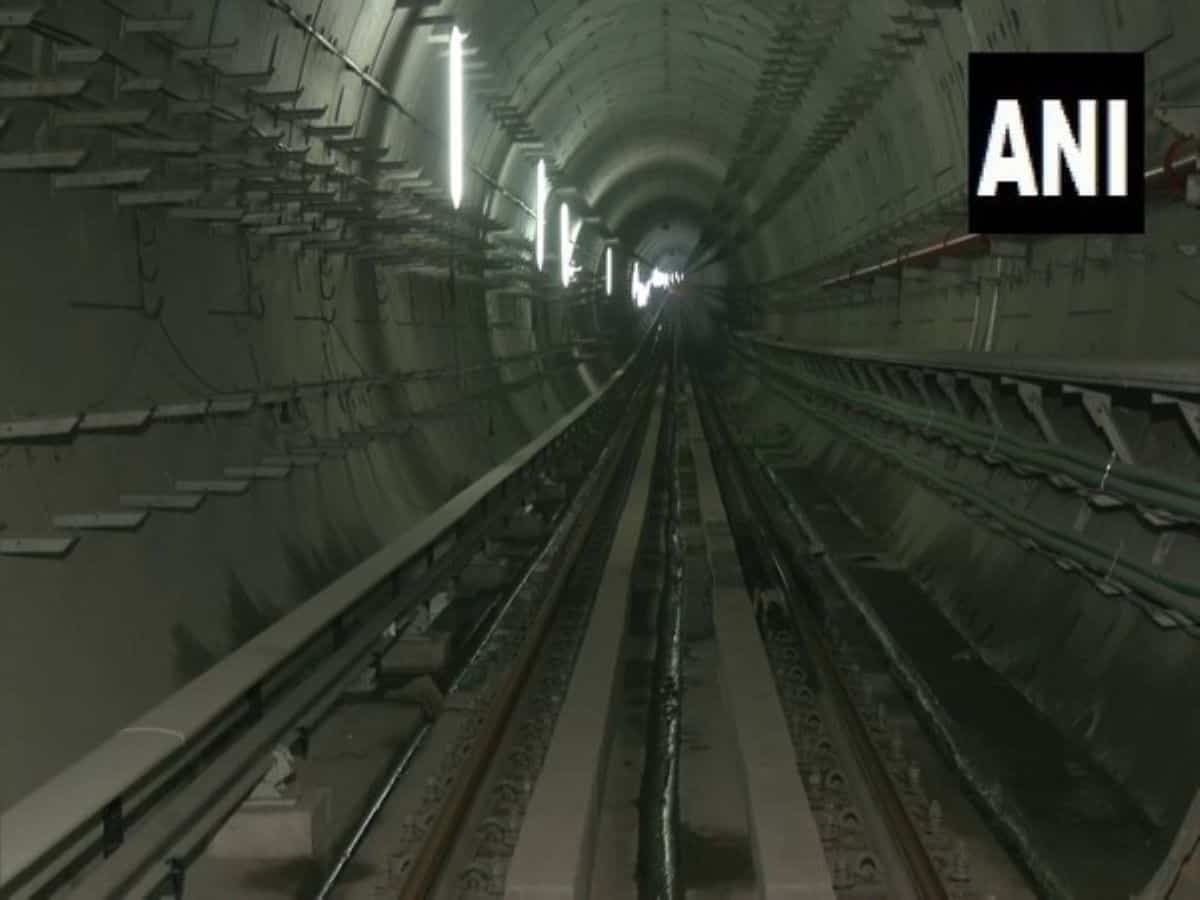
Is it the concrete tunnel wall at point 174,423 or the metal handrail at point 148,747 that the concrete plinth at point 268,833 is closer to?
the metal handrail at point 148,747

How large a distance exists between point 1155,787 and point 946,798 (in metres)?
0.84

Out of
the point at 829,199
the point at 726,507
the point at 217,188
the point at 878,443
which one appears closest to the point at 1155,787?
the point at 217,188

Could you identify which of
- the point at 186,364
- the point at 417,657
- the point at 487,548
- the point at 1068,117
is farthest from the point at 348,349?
the point at 1068,117

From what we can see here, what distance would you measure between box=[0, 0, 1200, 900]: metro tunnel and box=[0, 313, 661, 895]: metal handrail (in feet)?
0.08

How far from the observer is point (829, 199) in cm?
2127

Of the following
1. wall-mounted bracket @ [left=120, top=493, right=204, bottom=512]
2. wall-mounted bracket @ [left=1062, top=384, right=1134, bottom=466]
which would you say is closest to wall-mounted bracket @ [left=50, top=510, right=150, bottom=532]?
wall-mounted bracket @ [left=120, top=493, right=204, bottom=512]

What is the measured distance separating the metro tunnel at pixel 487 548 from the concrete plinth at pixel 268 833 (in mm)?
17

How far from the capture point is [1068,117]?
7.14 m

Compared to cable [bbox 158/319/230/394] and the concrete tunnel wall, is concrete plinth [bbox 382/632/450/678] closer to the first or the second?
the concrete tunnel wall

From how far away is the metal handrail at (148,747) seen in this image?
461cm

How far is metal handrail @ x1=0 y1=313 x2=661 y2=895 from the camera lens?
4605 millimetres

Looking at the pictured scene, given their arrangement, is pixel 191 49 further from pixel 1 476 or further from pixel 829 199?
pixel 829 199

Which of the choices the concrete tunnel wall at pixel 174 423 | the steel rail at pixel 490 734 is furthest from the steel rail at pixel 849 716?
the concrete tunnel wall at pixel 174 423

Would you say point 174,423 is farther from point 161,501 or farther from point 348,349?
point 348,349
